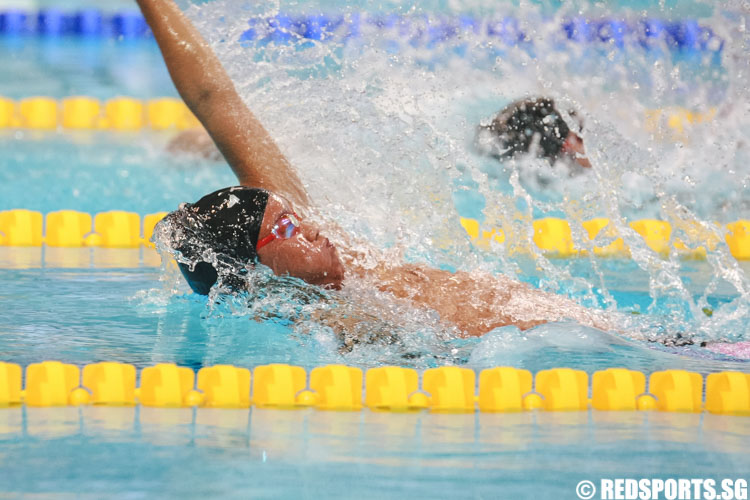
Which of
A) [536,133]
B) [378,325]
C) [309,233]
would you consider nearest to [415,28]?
[536,133]

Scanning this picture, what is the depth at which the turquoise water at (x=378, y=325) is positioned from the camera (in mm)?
2025

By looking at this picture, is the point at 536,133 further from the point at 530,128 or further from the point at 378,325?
the point at 378,325

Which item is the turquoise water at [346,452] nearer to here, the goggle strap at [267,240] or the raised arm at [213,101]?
the goggle strap at [267,240]

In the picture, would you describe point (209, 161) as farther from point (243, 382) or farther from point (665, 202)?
point (243, 382)

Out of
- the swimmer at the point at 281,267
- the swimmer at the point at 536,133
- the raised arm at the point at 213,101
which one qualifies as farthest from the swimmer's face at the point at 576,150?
the raised arm at the point at 213,101

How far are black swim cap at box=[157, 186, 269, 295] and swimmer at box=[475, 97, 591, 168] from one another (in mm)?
2688

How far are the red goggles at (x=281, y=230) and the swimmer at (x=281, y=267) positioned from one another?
0.05 meters

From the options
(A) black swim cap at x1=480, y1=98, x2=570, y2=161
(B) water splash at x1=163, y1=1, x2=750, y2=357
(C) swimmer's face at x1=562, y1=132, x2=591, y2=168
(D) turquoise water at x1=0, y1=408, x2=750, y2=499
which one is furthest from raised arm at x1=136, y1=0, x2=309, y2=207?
(C) swimmer's face at x1=562, y1=132, x2=591, y2=168

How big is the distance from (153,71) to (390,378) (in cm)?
740

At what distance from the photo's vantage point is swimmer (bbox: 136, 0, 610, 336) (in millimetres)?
2537

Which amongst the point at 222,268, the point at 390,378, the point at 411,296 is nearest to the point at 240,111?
the point at 222,268

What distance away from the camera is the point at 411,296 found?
9.13ft

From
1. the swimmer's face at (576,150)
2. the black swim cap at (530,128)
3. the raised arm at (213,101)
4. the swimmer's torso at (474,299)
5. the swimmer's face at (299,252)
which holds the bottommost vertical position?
the swimmer's torso at (474,299)

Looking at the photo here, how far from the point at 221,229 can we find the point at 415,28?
780cm
